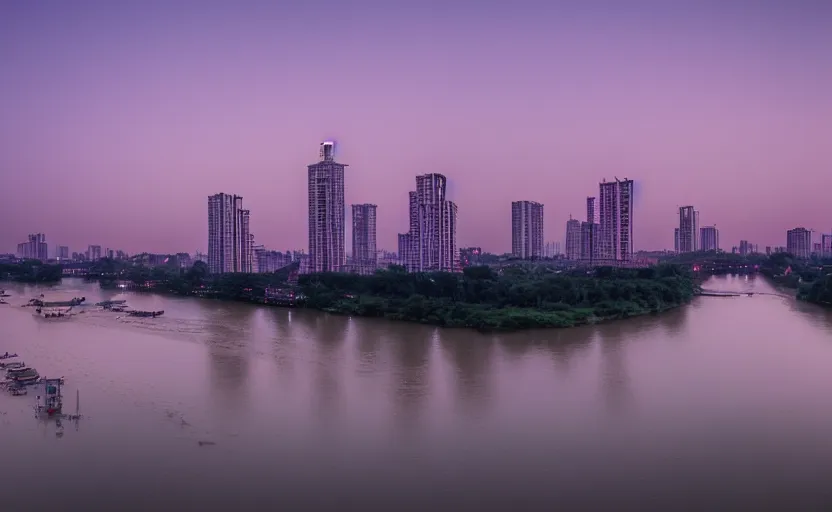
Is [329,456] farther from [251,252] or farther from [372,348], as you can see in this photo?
[251,252]

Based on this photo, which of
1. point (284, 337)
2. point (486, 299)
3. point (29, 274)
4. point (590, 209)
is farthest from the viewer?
point (590, 209)

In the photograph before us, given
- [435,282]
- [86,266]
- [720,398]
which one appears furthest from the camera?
[86,266]

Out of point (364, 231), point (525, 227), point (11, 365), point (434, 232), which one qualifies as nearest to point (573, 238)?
point (525, 227)

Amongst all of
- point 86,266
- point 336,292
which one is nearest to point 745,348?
point 336,292

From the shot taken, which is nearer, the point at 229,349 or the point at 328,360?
the point at 328,360

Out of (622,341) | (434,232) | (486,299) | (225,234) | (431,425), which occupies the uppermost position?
(225,234)

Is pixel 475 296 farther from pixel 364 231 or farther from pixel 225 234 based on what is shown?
pixel 225 234

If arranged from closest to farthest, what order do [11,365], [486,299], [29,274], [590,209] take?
[11,365]
[486,299]
[29,274]
[590,209]
